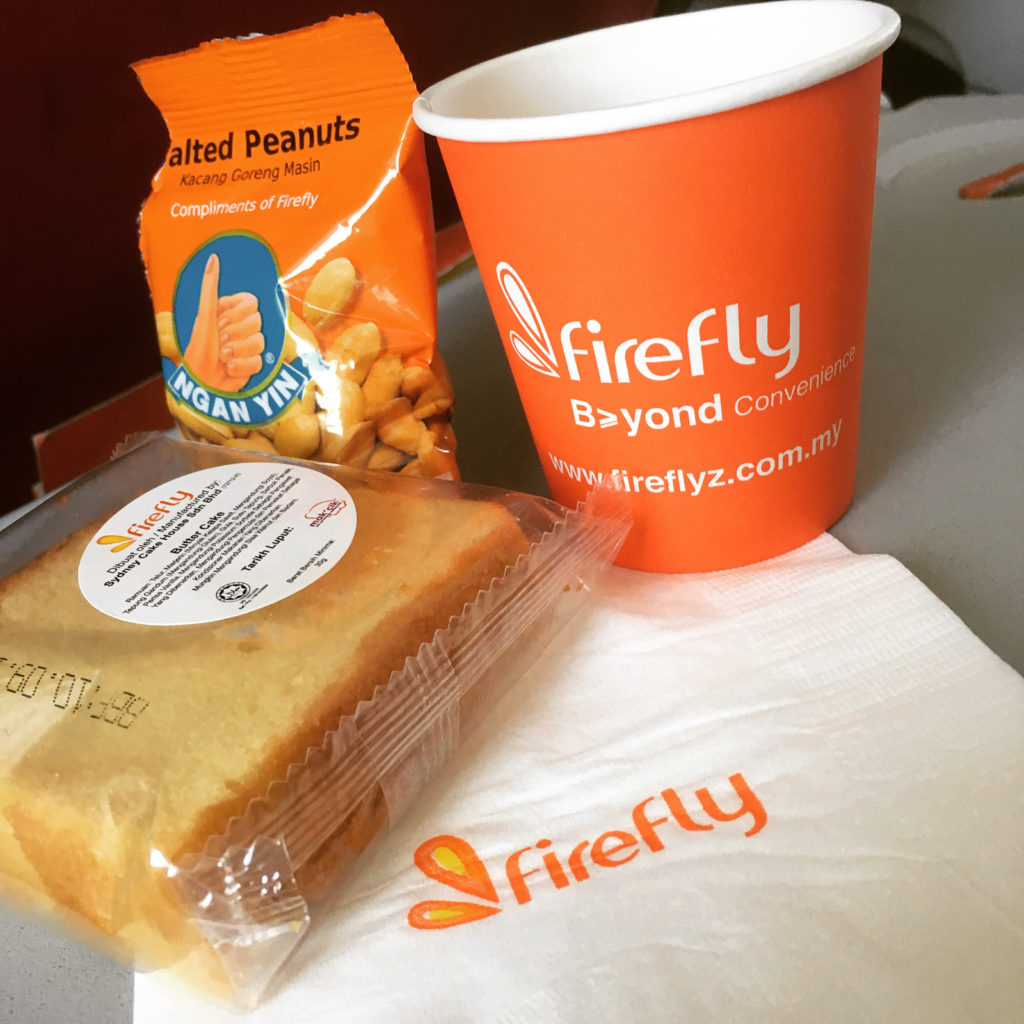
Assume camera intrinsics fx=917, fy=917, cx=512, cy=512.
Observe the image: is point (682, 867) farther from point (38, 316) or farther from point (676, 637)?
point (38, 316)

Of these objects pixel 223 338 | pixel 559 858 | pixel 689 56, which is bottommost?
pixel 559 858

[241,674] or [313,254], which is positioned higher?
[313,254]

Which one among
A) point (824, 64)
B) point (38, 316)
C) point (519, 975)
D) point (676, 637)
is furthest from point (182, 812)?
point (38, 316)

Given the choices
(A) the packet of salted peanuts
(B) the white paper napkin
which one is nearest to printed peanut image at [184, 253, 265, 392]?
(A) the packet of salted peanuts

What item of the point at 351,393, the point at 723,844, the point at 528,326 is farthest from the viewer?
the point at 351,393

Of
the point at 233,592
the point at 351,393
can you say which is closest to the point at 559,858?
the point at 233,592

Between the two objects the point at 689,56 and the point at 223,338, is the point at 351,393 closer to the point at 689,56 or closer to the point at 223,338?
the point at 223,338

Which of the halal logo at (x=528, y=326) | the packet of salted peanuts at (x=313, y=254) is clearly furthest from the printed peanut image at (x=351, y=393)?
the halal logo at (x=528, y=326)
